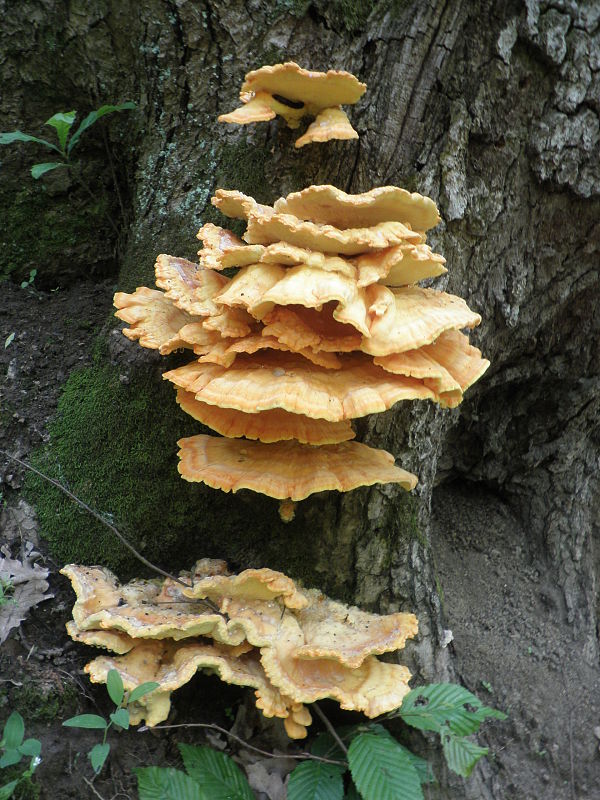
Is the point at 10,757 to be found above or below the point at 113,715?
below

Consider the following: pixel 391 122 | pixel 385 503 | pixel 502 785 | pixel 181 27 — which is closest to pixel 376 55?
pixel 391 122

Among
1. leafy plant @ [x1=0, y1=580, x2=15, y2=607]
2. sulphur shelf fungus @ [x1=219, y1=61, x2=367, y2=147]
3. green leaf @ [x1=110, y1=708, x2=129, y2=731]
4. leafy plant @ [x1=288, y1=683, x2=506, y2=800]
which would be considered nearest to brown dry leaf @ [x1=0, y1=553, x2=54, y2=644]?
leafy plant @ [x1=0, y1=580, x2=15, y2=607]

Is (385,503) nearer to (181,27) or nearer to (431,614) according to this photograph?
(431,614)

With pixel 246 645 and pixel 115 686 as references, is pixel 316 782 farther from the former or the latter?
pixel 115 686

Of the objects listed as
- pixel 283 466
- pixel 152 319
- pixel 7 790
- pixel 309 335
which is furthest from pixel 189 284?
pixel 7 790

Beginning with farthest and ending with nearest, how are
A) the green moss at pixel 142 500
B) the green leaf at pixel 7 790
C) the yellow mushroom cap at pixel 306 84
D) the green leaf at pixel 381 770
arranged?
the green moss at pixel 142 500, the yellow mushroom cap at pixel 306 84, the green leaf at pixel 381 770, the green leaf at pixel 7 790

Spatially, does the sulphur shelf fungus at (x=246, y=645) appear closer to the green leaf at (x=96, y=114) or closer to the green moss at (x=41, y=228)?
the green moss at (x=41, y=228)

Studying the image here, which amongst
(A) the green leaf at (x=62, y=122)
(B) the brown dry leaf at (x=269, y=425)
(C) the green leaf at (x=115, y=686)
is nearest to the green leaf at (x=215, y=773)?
(C) the green leaf at (x=115, y=686)
